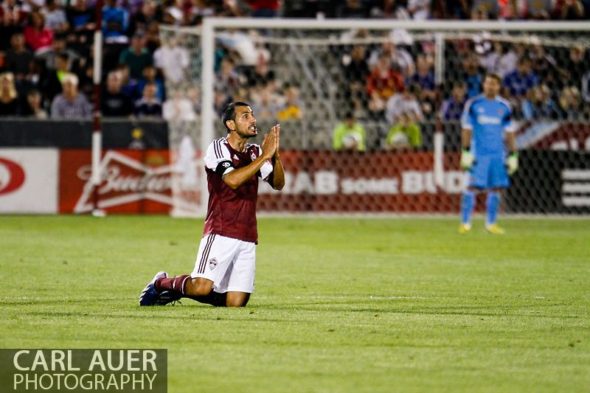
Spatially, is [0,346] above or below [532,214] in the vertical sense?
above

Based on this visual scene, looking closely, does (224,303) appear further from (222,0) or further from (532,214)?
(222,0)

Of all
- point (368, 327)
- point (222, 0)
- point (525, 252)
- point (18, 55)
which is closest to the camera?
point (368, 327)

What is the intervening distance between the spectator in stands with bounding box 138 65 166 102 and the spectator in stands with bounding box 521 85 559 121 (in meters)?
6.22

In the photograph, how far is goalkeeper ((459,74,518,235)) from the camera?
19.7 m

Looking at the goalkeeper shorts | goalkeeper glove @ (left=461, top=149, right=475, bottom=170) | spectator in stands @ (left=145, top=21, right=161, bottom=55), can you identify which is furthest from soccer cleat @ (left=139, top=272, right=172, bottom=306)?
spectator in stands @ (left=145, top=21, right=161, bottom=55)

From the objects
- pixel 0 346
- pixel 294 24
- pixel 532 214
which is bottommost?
pixel 532 214

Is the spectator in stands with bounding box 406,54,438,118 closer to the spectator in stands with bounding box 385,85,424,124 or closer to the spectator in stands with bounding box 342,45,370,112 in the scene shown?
the spectator in stands with bounding box 385,85,424,124

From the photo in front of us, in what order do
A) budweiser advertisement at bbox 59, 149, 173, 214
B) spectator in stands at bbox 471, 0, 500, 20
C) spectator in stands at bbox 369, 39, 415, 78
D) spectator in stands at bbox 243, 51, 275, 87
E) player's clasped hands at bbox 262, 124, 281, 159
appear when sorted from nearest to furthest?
player's clasped hands at bbox 262, 124, 281, 159, budweiser advertisement at bbox 59, 149, 173, 214, spectator in stands at bbox 243, 51, 275, 87, spectator in stands at bbox 369, 39, 415, 78, spectator in stands at bbox 471, 0, 500, 20

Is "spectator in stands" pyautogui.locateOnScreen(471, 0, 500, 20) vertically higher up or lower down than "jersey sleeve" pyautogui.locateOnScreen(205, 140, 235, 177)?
higher up

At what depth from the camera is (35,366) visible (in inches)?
288

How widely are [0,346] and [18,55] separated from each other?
16482 mm

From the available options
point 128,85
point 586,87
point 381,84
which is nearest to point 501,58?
point 586,87

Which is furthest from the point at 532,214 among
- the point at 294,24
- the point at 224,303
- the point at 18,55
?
the point at 224,303

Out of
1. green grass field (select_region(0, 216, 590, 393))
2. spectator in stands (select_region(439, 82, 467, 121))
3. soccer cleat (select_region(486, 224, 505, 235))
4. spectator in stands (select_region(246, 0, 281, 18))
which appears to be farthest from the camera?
spectator in stands (select_region(246, 0, 281, 18))
